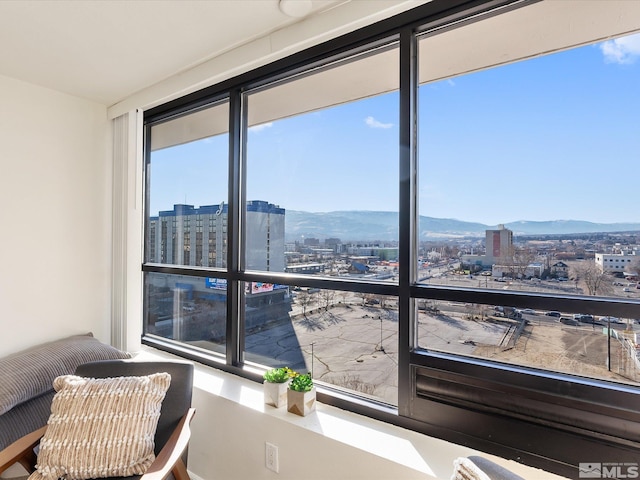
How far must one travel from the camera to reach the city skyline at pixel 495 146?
51.6 inches

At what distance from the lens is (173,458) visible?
1462mm

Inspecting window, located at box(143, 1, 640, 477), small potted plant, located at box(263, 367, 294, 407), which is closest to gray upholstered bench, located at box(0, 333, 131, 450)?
window, located at box(143, 1, 640, 477)

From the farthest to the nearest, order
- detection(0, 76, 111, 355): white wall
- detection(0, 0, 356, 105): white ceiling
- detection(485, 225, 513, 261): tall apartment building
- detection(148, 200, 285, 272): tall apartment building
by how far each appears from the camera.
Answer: detection(0, 76, 111, 355): white wall → detection(148, 200, 285, 272): tall apartment building → detection(0, 0, 356, 105): white ceiling → detection(485, 225, 513, 261): tall apartment building

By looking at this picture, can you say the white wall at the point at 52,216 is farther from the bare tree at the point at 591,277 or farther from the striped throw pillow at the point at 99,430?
the bare tree at the point at 591,277

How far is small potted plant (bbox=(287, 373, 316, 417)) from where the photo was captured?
174cm

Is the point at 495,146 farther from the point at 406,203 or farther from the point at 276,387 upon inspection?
the point at 276,387

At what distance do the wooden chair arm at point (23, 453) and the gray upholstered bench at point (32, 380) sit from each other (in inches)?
12.3

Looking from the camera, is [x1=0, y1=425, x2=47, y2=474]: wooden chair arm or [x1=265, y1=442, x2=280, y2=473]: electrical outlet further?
[x1=265, y1=442, x2=280, y2=473]: electrical outlet

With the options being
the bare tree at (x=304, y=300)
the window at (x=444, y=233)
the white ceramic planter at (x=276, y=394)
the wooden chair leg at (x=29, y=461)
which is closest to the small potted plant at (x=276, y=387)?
the white ceramic planter at (x=276, y=394)

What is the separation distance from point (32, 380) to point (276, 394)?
1.39 meters

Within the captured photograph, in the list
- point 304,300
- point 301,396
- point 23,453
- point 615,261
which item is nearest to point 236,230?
point 304,300

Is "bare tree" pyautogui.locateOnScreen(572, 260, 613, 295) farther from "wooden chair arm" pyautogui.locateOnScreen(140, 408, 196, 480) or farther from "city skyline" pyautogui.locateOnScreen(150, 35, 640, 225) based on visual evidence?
"wooden chair arm" pyautogui.locateOnScreen(140, 408, 196, 480)

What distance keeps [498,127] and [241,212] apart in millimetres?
1569

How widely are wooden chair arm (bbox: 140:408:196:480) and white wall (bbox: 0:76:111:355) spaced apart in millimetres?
1625
